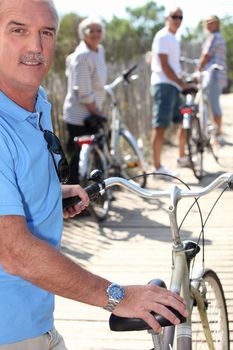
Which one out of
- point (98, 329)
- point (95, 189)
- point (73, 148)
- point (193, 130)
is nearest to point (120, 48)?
point (193, 130)

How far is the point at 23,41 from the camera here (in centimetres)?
179

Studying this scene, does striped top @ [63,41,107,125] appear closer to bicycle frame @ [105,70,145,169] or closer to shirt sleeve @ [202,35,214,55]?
bicycle frame @ [105,70,145,169]

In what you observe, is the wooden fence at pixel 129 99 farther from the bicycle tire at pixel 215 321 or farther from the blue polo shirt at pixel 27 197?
the blue polo shirt at pixel 27 197

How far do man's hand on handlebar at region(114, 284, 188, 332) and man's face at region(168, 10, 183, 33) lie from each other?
19.3ft

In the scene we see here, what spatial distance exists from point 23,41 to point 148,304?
730 mm

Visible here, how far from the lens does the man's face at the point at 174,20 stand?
7.19 meters

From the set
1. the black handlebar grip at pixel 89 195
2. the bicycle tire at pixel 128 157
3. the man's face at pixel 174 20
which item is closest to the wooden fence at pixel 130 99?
the bicycle tire at pixel 128 157

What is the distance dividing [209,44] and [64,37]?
7.93 metres

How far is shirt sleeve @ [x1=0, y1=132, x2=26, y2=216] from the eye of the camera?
160 cm

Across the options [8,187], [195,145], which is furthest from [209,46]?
[8,187]

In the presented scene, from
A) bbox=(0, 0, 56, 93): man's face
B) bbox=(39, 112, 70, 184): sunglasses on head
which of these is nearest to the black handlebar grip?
bbox=(39, 112, 70, 184): sunglasses on head

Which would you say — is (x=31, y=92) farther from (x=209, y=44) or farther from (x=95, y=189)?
(x=209, y=44)

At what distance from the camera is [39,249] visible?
1574 millimetres

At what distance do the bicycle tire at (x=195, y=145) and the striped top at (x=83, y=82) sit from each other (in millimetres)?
1437
